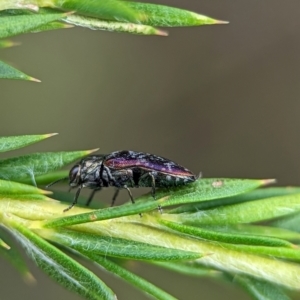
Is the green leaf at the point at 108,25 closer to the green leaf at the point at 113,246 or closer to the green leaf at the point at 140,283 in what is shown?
the green leaf at the point at 113,246

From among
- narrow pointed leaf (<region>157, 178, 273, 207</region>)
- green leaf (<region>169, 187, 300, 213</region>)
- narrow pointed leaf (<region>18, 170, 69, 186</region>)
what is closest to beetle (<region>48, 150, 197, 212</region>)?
narrow pointed leaf (<region>18, 170, 69, 186</region>)

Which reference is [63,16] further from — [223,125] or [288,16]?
[288,16]

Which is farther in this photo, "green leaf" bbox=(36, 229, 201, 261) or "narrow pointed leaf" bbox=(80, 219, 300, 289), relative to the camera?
"narrow pointed leaf" bbox=(80, 219, 300, 289)

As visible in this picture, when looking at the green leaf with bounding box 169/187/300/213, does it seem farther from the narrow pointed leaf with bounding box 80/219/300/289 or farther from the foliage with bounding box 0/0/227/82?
the foliage with bounding box 0/0/227/82

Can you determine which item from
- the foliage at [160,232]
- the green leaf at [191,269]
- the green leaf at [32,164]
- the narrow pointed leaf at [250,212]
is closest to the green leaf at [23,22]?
the foliage at [160,232]

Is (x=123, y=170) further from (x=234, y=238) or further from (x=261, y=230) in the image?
(x=234, y=238)
